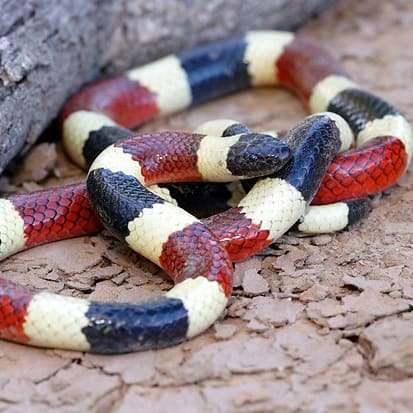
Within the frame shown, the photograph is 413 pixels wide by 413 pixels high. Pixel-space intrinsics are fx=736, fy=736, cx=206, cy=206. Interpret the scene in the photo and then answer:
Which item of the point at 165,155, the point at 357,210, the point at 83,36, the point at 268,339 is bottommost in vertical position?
the point at 268,339

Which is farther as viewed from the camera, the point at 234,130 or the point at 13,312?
the point at 234,130

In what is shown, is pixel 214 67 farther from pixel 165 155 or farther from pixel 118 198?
pixel 118 198

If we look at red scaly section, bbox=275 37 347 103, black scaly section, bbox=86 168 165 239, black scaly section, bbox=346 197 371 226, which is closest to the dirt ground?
black scaly section, bbox=346 197 371 226

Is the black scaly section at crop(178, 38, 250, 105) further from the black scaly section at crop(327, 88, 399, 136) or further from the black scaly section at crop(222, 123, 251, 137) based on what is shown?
the black scaly section at crop(222, 123, 251, 137)

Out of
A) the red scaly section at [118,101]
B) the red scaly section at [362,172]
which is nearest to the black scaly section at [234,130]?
the red scaly section at [362,172]

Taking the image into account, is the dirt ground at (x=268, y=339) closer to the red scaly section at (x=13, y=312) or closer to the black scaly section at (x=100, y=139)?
the red scaly section at (x=13, y=312)

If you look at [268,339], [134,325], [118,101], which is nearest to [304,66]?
[118,101]

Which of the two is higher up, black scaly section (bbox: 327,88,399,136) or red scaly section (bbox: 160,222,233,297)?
black scaly section (bbox: 327,88,399,136)

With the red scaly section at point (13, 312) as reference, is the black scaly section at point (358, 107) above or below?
above
